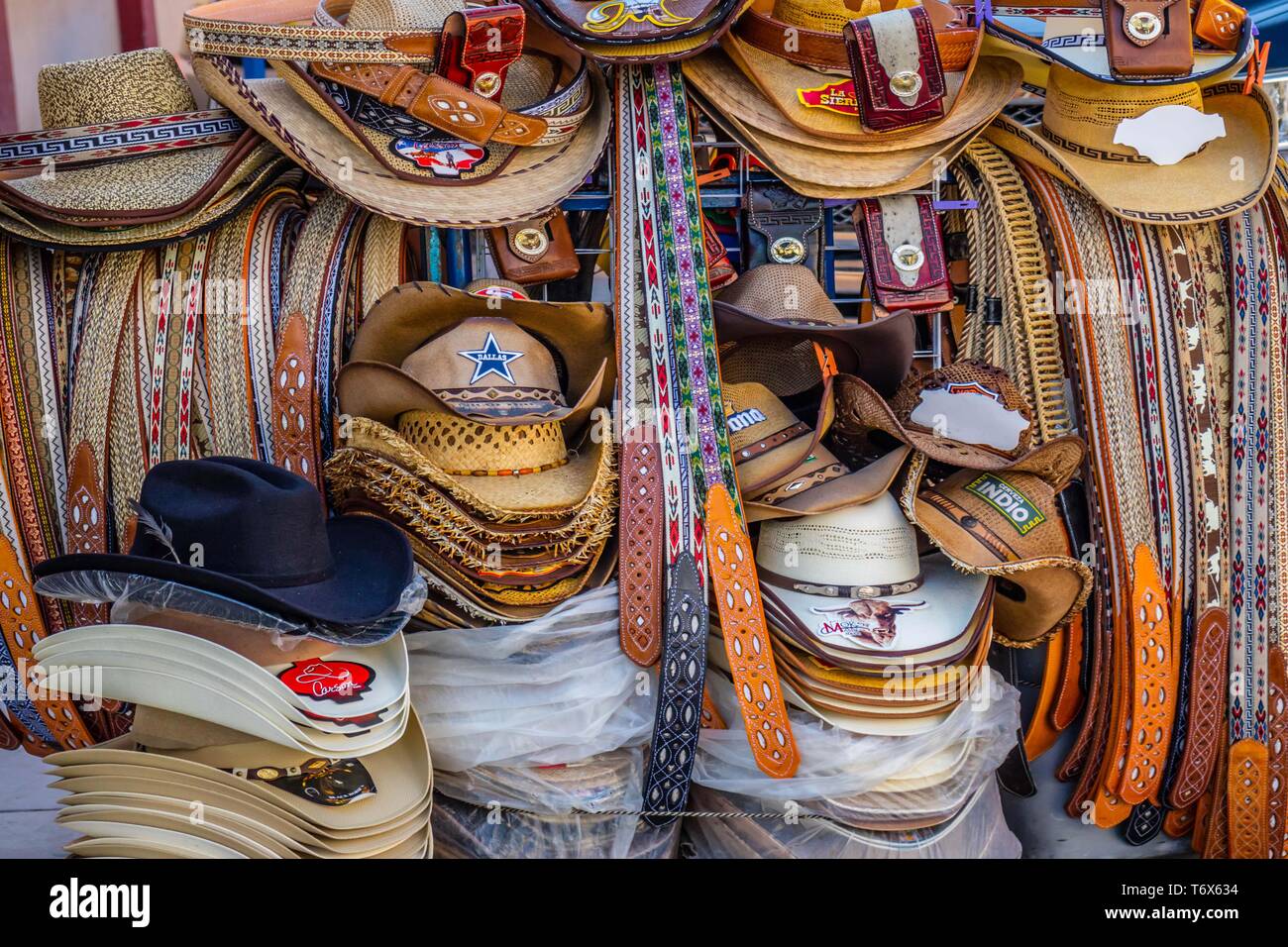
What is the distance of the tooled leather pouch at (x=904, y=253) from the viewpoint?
251 cm

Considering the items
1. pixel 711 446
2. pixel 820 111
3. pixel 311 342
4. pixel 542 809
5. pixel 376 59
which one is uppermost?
pixel 376 59

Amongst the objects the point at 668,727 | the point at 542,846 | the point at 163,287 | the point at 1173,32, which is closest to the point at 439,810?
the point at 542,846

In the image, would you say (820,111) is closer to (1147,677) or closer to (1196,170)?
(1196,170)

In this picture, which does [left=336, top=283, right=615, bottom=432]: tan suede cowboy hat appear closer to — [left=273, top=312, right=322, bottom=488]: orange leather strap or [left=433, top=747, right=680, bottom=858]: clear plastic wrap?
[left=273, top=312, right=322, bottom=488]: orange leather strap

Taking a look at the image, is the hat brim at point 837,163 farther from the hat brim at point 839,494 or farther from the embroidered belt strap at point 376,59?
the hat brim at point 839,494

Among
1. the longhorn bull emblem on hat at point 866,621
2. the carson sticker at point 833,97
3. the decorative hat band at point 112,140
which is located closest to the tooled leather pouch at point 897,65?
the carson sticker at point 833,97

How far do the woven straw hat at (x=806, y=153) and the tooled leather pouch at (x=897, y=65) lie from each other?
82mm

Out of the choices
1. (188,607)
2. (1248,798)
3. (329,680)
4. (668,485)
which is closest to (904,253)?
(668,485)

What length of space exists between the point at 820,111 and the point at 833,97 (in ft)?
0.12

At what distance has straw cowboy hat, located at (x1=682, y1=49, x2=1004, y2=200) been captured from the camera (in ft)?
8.15

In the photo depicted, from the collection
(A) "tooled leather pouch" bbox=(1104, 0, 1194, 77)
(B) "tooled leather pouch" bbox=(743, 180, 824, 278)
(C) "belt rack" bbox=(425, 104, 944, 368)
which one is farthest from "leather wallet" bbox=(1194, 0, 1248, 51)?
(B) "tooled leather pouch" bbox=(743, 180, 824, 278)

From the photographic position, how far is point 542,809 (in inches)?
87.7

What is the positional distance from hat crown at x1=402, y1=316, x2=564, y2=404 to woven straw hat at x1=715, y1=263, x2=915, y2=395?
1.15 ft

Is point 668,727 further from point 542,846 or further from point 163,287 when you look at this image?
point 163,287
